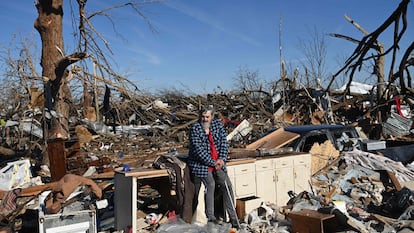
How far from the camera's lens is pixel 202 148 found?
625 cm

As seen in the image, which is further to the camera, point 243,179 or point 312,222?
point 243,179

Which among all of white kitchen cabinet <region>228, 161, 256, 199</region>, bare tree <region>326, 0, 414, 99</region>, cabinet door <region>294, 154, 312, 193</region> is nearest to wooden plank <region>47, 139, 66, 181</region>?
white kitchen cabinet <region>228, 161, 256, 199</region>

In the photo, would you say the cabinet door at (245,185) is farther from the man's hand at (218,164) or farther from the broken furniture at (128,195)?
the broken furniture at (128,195)

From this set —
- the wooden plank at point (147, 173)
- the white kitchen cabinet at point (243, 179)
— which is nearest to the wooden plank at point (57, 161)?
the wooden plank at point (147, 173)

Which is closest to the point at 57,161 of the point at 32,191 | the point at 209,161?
the point at 32,191

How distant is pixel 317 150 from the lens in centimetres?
945

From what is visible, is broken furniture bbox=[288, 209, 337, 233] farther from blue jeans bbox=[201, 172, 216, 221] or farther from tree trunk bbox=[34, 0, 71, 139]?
tree trunk bbox=[34, 0, 71, 139]

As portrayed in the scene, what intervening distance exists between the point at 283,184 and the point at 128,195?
2.96 meters

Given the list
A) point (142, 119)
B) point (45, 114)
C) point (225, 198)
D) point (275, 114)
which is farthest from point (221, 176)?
point (275, 114)

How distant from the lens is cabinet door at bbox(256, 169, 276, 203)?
7246mm

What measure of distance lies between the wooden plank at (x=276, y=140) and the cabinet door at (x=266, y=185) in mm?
1995

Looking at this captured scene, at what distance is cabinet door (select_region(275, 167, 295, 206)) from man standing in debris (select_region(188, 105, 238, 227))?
1386 mm

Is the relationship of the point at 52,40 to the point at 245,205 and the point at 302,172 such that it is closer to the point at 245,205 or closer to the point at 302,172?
the point at 245,205

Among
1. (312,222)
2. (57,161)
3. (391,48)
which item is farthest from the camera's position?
(57,161)
